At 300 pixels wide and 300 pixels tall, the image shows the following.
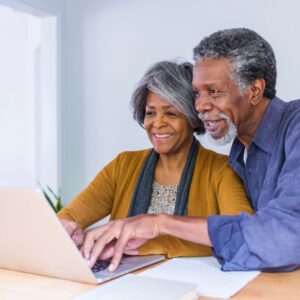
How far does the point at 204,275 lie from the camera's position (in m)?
1.10

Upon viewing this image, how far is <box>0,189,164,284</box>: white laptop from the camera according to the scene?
3.25 ft

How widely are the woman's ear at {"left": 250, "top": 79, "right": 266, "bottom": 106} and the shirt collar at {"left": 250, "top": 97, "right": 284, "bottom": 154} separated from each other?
0.05 metres

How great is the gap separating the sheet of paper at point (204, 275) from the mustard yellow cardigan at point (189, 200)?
0.30 feet

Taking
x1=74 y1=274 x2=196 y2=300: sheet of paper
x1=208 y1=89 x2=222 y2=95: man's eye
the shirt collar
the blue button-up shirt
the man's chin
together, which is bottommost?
x1=74 y1=274 x2=196 y2=300: sheet of paper

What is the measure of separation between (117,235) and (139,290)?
259 mm

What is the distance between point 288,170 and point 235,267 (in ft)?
0.95

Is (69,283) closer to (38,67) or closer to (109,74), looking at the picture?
(109,74)

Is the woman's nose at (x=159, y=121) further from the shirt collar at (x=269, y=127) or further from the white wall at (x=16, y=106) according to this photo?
the white wall at (x=16, y=106)

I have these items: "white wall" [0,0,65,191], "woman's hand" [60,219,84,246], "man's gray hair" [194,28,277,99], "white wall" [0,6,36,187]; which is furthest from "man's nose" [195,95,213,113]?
"white wall" [0,6,36,187]

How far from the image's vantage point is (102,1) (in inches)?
124

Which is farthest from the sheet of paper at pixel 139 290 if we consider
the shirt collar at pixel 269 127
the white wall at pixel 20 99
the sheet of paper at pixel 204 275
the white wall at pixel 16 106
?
the white wall at pixel 16 106

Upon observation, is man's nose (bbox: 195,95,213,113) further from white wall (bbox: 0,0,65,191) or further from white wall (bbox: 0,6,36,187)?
white wall (bbox: 0,6,36,187)

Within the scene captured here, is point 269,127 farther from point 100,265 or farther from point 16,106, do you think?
point 16,106

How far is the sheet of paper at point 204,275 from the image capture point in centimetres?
98
